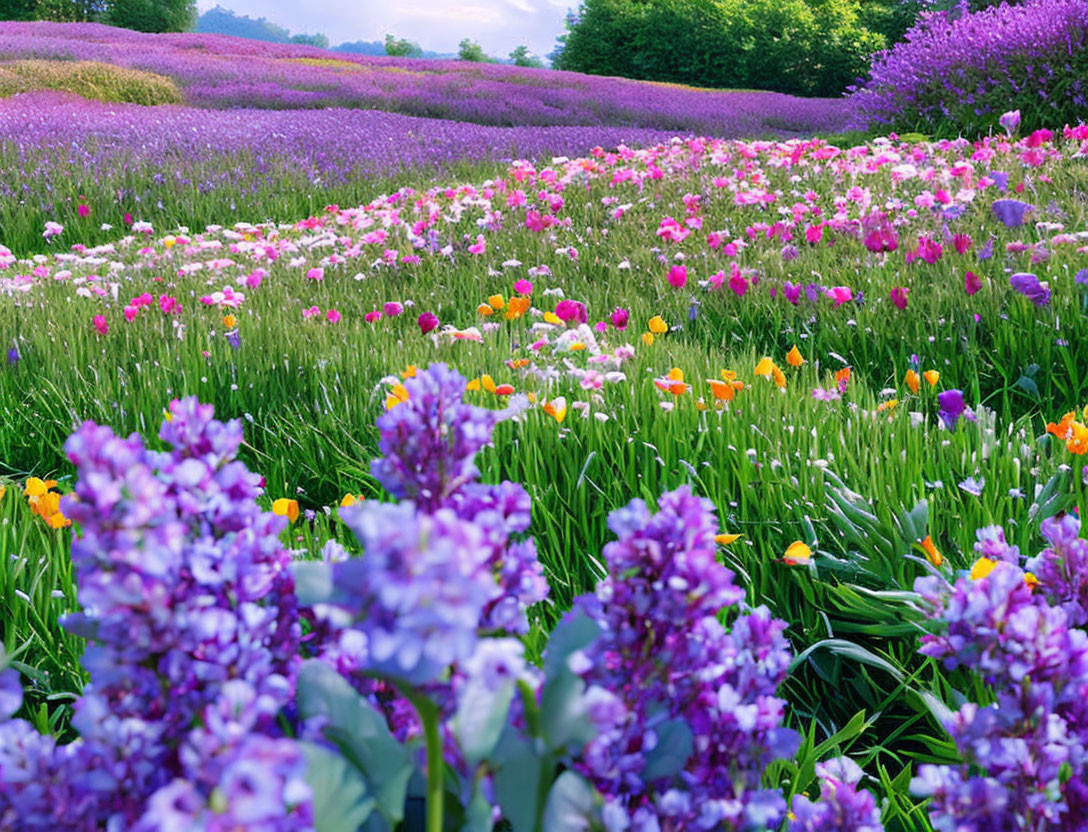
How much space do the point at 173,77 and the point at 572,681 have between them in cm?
2166

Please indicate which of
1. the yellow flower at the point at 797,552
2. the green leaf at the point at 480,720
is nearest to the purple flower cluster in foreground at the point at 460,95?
the yellow flower at the point at 797,552

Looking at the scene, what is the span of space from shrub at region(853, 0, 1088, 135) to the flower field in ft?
12.2

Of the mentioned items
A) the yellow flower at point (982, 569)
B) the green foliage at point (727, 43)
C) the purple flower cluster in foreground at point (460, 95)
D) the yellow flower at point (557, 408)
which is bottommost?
the yellow flower at point (557, 408)

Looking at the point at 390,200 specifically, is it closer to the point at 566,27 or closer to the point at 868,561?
the point at 868,561

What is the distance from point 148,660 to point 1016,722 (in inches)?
29.4

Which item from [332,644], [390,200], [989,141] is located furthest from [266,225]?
[332,644]

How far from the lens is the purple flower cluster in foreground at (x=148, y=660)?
1.97 feet

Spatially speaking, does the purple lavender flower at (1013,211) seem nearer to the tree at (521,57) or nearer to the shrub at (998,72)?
the shrub at (998,72)

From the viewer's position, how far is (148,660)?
0.68 m

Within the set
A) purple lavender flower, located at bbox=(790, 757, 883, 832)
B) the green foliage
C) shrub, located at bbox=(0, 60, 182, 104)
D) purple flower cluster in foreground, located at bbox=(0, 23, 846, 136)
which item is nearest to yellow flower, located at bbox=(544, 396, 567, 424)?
purple lavender flower, located at bbox=(790, 757, 883, 832)

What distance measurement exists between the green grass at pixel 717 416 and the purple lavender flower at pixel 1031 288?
59 mm

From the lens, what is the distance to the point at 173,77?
19250 millimetres

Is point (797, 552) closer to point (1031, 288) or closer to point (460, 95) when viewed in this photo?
point (1031, 288)

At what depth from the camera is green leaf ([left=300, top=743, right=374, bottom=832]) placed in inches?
25.3
